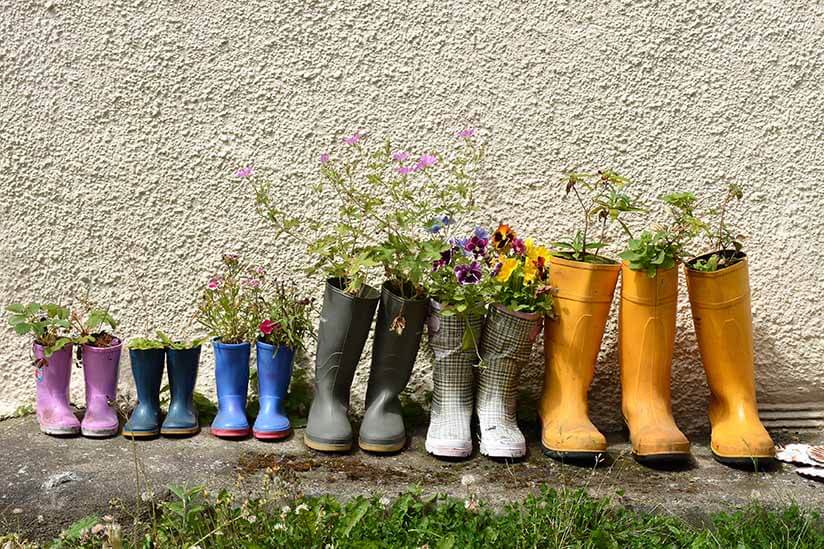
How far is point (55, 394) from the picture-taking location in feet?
9.05

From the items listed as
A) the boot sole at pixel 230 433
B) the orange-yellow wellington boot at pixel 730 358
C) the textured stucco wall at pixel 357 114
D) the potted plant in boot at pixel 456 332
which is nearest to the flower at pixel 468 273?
the potted plant in boot at pixel 456 332

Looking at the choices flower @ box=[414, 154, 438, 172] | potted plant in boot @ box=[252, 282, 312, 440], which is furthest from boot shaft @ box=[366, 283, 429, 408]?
flower @ box=[414, 154, 438, 172]

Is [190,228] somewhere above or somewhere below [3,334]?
above

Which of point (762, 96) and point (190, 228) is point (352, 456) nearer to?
point (190, 228)

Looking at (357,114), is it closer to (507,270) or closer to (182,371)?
(507,270)

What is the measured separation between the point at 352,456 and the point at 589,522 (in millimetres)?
729

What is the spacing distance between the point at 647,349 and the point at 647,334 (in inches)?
1.7

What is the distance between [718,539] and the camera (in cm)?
222

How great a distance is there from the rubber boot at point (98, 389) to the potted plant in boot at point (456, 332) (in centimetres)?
89

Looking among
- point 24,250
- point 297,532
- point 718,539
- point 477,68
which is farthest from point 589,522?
point 24,250

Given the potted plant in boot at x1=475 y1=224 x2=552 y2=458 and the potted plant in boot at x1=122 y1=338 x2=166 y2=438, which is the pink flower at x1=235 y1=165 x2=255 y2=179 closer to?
the potted plant in boot at x1=122 y1=338 x2=166 y2=438

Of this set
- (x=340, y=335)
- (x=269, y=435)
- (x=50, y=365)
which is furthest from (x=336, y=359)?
(x=50, y=365)

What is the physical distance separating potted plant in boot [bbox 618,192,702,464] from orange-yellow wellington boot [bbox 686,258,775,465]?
88 mm

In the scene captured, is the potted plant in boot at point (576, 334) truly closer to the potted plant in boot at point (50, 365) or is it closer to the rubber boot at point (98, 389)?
the rubber boot at point (98, 389)
